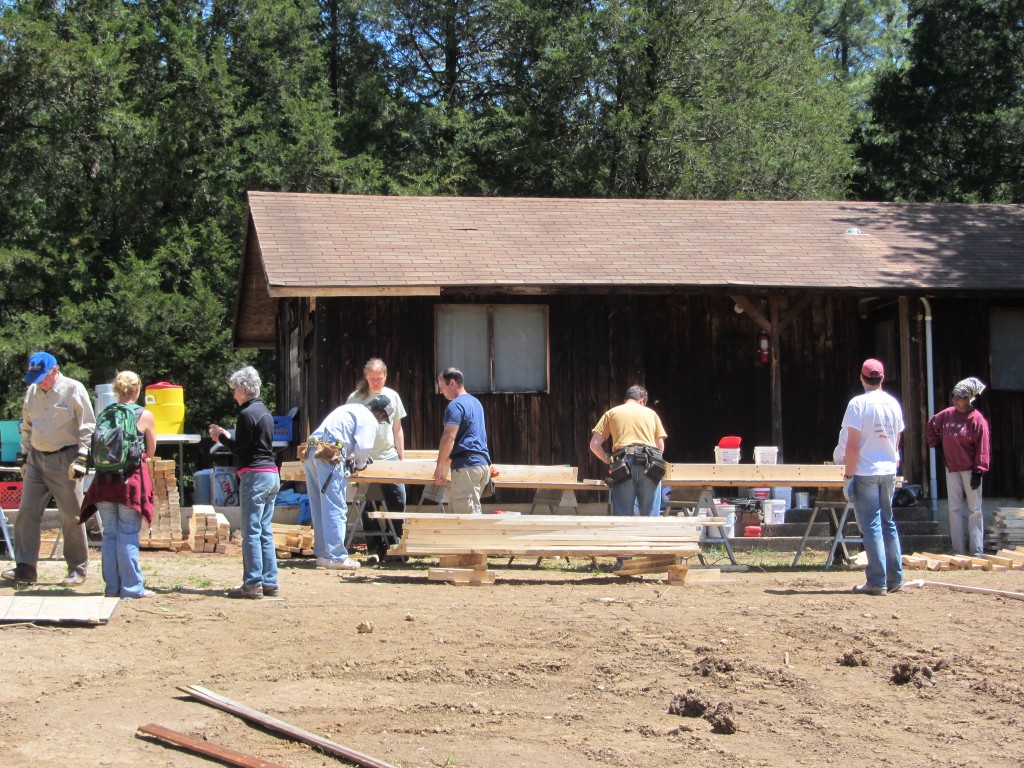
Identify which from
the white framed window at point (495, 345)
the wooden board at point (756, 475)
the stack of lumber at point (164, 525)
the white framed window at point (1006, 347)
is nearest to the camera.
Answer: the wooden board at point (756, 475)

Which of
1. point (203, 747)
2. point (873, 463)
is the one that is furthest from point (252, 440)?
point (873, 463)

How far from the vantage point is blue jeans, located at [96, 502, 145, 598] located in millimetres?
8633

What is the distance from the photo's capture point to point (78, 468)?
9.12 metres

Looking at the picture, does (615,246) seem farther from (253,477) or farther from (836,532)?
(253,477)

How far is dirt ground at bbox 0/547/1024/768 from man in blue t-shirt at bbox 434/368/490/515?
126cm

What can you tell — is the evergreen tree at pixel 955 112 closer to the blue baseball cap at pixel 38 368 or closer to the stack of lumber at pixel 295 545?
the stack of lumber at pixel 295 545

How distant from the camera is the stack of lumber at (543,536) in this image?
9992mm

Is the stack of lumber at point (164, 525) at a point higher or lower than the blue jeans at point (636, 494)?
lower

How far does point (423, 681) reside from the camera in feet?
23.1

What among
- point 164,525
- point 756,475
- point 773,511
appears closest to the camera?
point 756,475

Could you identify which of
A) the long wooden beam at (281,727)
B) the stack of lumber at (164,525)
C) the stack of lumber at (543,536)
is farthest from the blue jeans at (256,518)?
the stack of lumber at (164,525)

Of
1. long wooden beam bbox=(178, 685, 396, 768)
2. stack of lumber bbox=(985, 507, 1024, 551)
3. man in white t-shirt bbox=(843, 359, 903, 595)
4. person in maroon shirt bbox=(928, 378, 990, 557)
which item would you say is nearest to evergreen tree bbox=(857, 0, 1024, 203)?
stack of lumber bbox=(985, 507, 1024, 551)

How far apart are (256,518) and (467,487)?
2.15m

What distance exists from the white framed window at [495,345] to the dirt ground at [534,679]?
5.92 meters
